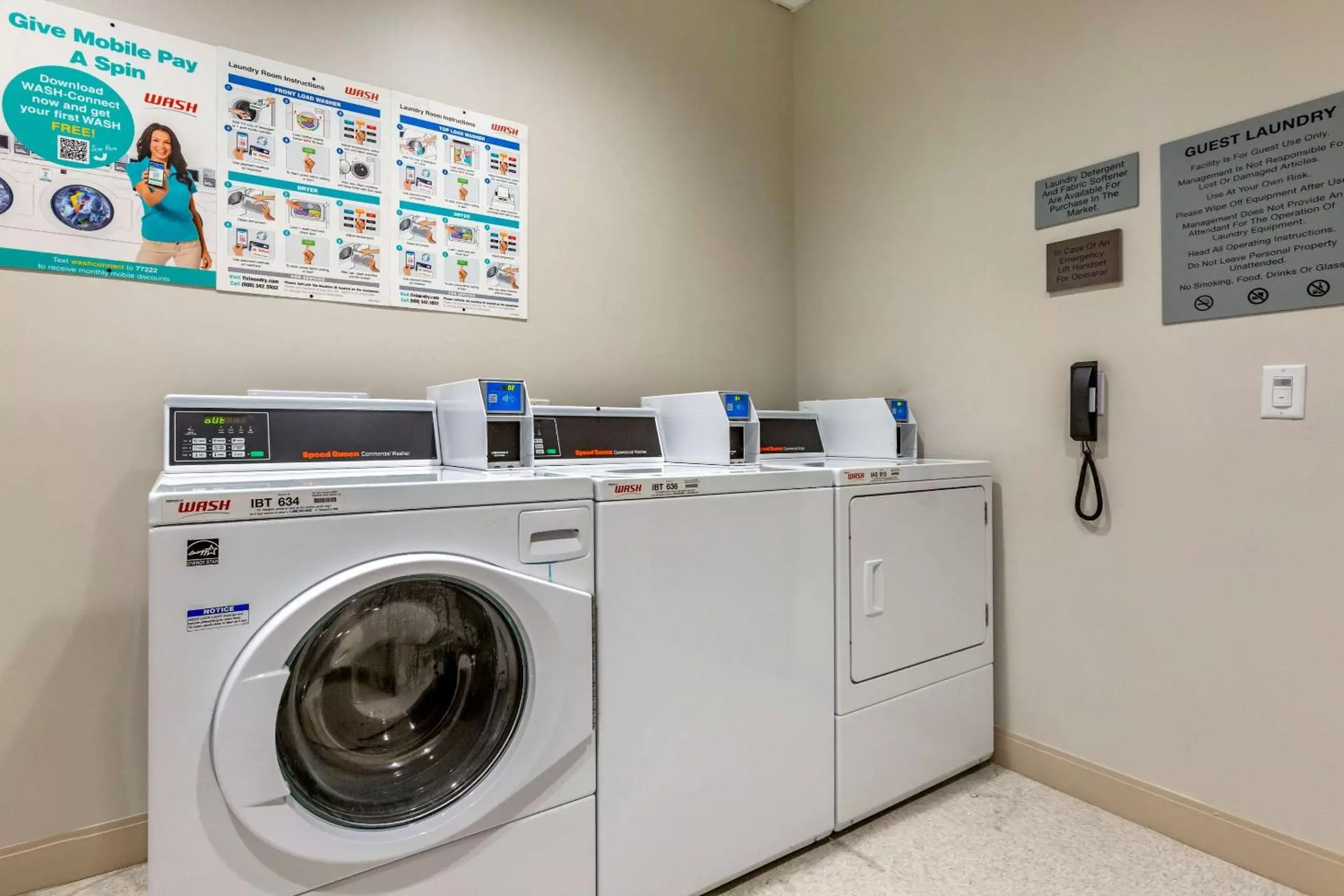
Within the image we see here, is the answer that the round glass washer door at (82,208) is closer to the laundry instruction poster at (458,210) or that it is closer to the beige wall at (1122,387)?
the laundry instruction poster at (458,210)

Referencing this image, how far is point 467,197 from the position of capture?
6.81 feet

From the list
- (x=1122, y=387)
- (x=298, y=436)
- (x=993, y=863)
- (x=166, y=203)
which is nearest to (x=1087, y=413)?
(x=1122, y=387)

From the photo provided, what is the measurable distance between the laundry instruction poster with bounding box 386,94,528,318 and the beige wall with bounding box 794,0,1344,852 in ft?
4.14

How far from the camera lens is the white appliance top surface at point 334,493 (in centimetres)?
99

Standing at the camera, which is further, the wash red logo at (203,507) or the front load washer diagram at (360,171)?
the front load washer diagram at (360,171)

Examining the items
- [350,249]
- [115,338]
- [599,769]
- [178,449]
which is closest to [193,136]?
[350,249]

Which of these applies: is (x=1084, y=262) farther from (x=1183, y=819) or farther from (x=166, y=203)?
(x=166, y=203)

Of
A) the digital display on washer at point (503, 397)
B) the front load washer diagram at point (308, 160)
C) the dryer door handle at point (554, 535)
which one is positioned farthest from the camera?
the front load washer diagram at point (308, 160)

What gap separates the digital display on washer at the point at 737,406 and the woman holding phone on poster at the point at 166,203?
1.36 meters

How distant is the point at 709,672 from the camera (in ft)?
4.89

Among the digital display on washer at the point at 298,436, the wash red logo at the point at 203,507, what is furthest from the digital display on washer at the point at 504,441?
the wash red logo at the point at 203,507

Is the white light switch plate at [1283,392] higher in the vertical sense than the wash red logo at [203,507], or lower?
higher

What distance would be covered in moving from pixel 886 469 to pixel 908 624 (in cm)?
42

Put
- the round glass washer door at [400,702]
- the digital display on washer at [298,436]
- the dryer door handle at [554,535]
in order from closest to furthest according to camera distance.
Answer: the round glass washer door at [400,702]
the dryer door handle at [554,535]
the digital display on washer at [298,436]
